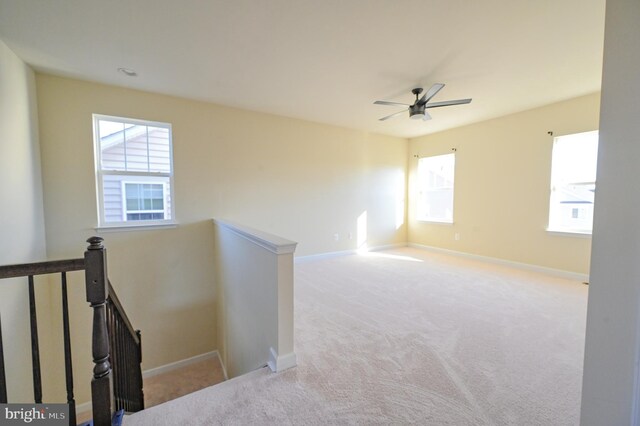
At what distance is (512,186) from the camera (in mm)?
4449

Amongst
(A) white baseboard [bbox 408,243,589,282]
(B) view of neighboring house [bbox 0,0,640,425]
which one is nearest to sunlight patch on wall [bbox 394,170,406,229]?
(B) view of neighboring house [bbox 0,0,640,425]

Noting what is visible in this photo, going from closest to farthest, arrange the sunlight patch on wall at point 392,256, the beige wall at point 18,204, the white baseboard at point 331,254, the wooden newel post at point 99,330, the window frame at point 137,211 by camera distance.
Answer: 1. the wooden newel post at point 99,330
2. the beige wall at point 18,204
3. the window frame at point 137,211
4. the white baseboard at point 331,254
5. the sunlight patch on wall at point 392,256

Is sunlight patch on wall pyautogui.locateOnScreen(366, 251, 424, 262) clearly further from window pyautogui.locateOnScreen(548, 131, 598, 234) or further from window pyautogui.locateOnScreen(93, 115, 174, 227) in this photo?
window pyautogui.locateOnScreen(93, 115, 174, 227)

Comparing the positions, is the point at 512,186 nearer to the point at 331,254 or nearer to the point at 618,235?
the point at 331,254

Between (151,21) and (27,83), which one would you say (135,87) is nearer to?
(27,83)

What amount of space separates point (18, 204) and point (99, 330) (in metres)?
2.30

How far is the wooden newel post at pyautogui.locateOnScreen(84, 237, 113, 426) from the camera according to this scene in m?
1.13

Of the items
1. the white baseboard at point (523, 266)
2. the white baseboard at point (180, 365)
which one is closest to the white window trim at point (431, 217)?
the white baseboard at point (523, 266)

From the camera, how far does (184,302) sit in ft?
12.4

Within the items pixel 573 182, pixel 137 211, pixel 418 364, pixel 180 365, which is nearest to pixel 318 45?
pixel 418 364

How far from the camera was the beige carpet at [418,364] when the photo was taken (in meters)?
1.49

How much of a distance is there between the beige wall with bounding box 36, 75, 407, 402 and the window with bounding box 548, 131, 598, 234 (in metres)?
3.08

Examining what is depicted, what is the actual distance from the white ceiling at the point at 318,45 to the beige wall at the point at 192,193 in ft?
1.41

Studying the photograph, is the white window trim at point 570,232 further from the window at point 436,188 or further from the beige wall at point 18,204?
the beige wall at point 18,204
